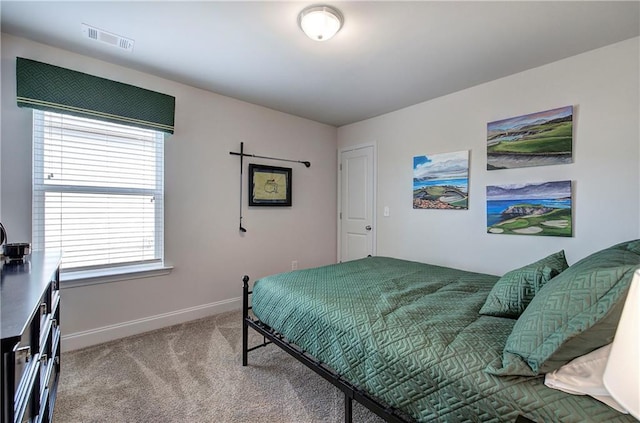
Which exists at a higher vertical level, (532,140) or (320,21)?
(320,21)

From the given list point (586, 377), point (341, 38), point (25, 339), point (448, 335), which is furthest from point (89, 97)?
point (586, 377)

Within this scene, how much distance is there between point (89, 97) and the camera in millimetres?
2432

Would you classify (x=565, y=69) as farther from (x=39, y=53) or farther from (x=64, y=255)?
(x=64, y=255)

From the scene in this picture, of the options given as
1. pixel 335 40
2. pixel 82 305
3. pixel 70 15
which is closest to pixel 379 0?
pixel 335 40

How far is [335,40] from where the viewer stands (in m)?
→ 2.18

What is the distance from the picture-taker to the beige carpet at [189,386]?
5.58 ft

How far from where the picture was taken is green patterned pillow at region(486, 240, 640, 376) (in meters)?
0.84

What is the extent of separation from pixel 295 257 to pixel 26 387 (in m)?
3.15

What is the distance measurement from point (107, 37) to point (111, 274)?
194 cm

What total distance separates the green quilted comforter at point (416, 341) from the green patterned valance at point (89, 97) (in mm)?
1962

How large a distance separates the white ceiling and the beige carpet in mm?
2492

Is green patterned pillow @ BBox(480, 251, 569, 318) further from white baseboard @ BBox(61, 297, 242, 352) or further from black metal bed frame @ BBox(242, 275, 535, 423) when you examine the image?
white baseboard @ BBox(61, 297, 242, 352)

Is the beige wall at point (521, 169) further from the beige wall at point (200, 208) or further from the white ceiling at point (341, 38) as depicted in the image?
the beige wall at point (200, 208)

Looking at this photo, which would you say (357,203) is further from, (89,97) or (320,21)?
(89,97)
